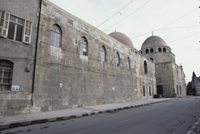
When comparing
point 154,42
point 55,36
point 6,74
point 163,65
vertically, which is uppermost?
point 154,42

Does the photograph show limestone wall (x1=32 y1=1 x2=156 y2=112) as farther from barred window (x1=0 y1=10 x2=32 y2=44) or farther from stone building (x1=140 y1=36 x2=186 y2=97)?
stone building (x1=140 y1=36 x2=186 y2=97)

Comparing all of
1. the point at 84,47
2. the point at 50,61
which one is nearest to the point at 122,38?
Answer: the point at 84,47

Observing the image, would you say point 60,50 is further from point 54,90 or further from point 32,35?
point 54,90

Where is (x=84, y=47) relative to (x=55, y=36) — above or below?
below

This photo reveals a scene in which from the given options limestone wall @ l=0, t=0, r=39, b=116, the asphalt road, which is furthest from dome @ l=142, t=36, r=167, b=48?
limestone wall @ l=0, t=0, r=39, b=116

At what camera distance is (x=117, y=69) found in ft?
61.5

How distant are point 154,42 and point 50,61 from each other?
39.0m

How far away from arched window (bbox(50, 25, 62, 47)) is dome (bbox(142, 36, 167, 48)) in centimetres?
3685

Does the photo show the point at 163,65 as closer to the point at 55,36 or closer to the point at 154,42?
the point at 154,42

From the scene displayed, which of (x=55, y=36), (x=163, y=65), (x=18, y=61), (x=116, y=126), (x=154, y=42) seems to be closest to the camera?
(x=116, y=126)

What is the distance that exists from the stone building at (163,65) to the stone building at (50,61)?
24.4m

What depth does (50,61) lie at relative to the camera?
35.3ft

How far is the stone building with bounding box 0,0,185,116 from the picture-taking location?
8.56 metres

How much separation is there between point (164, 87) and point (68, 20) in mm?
34127
